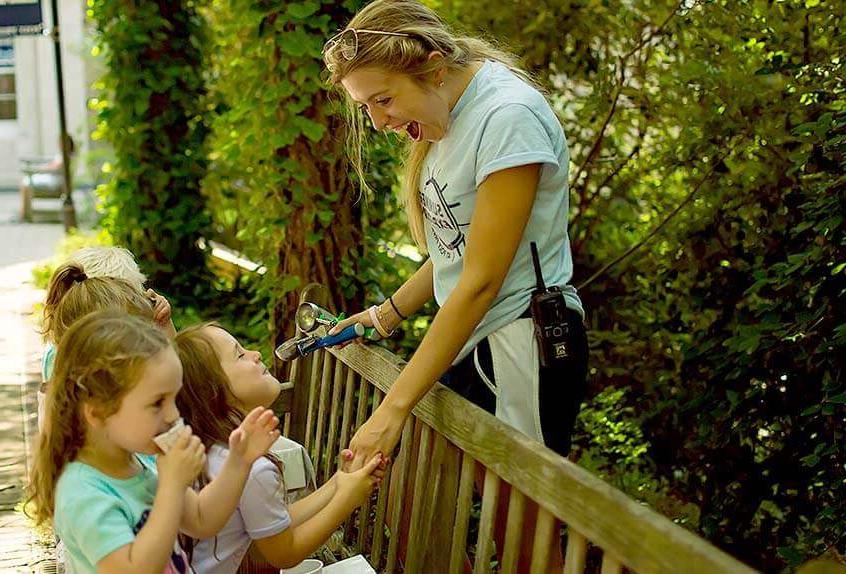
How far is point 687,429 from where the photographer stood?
4.43m

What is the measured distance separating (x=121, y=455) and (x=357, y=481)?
505 millimetres

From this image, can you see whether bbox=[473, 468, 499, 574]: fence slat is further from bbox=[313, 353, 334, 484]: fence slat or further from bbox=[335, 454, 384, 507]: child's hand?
bbox=[313, 353, 334, 484]: fence slat

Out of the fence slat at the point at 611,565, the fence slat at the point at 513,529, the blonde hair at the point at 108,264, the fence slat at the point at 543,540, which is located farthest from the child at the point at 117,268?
the fence slat at the point at 611,565

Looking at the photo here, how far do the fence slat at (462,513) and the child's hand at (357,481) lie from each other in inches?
7.5

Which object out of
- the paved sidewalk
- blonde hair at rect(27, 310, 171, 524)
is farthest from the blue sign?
blonde hair at rect(27, 310, 171, 524)

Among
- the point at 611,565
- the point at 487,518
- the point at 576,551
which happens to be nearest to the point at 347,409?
the point at 487,518

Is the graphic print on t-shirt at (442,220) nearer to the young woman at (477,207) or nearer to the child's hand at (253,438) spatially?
the young woman at (477,207)

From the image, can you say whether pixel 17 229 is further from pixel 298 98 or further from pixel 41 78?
pixel 298 98

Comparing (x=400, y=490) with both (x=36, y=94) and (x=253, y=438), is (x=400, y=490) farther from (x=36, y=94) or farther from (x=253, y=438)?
(x=36, y=94)

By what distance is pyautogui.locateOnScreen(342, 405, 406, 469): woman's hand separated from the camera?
7.76ft

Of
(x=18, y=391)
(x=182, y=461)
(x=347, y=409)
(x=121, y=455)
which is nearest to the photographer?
(x=182, y=461)

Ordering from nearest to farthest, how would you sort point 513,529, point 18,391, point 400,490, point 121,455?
point 121,455
point 513,529
point 400,490
point 18,391

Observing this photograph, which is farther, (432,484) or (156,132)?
(156,132)

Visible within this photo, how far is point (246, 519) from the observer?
2297 millimetres
